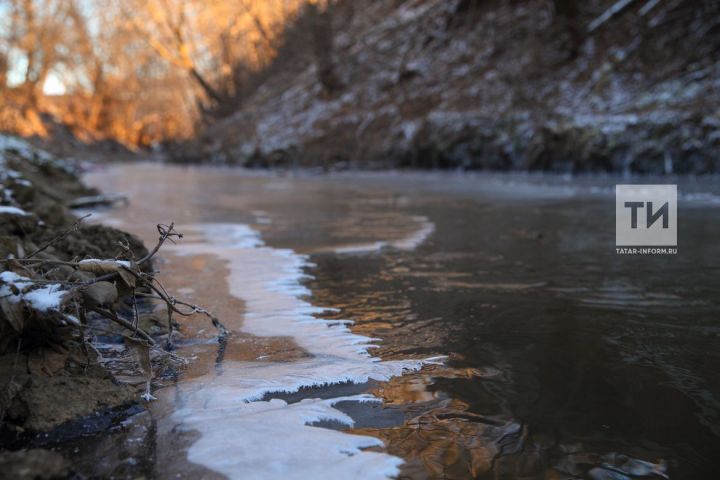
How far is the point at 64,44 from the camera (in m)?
27.8

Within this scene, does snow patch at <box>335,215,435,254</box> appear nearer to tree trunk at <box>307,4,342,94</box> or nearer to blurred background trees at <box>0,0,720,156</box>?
blurred background trees at <box>0,0,720,156</box>

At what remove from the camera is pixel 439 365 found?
1.90 meters

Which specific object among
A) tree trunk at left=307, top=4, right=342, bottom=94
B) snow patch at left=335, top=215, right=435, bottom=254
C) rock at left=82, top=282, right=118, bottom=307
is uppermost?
tree trunk at left=307, top=4, right=342, bottom=94

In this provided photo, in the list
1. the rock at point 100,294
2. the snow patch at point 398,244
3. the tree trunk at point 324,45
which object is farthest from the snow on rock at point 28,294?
the tree trunk at point 324,45

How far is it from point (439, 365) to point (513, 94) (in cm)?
1107

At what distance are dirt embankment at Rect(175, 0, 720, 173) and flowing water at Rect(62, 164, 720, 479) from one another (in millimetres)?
5554

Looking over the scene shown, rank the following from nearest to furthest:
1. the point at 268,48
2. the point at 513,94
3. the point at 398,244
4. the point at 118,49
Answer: the point at 398,244 < the point at 513,94 < the point at 268,48 < the point at 118,49

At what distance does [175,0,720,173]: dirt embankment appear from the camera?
9203 mm

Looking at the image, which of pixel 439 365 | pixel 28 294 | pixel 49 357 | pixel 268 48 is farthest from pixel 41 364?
pixel 268 48

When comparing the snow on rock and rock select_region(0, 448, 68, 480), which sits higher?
the snow on rock

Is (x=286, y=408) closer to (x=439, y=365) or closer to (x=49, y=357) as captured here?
(x=439, y=365)

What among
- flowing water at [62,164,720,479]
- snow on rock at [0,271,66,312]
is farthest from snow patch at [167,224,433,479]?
snow on rock at [0,271,66,312]

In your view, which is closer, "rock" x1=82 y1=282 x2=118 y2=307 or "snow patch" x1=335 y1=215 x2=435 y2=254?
"rock" x1=82 y1=282 x2=118 y2=307

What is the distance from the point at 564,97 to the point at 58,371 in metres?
11.0
